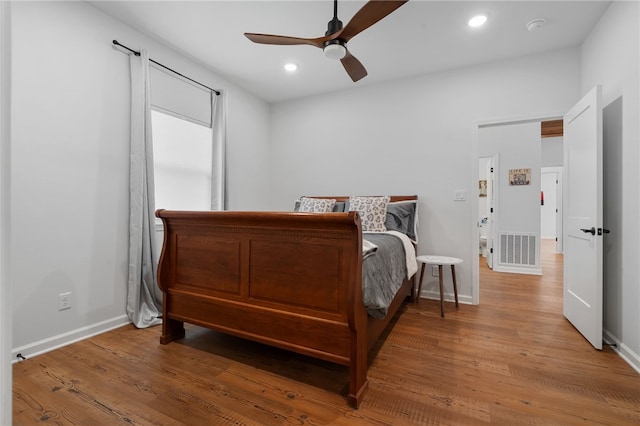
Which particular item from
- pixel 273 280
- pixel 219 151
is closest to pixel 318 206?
pixel 219 151

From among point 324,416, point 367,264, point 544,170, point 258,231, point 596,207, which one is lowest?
point 324,416

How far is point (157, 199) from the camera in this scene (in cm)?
297

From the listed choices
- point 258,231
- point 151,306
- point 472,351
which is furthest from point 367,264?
point 151,306

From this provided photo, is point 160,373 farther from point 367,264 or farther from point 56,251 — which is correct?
point 367,264

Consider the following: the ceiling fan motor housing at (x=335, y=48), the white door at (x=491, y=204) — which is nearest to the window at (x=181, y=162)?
the ceiling fan motor housing at (x=335, y=48)

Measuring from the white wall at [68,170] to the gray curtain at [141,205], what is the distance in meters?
0.08

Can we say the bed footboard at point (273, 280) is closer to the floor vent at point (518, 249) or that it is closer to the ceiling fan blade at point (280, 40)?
the ceiling fan blade at point (280, 40)

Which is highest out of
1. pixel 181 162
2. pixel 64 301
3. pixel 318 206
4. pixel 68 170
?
pixel 181 162

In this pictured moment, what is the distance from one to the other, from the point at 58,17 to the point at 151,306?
241 centimetres

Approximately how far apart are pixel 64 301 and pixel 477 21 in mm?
4051

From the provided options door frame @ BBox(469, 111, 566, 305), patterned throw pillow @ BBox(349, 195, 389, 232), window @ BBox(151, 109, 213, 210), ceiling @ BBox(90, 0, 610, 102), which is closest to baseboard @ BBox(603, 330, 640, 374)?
door frame @ BBox(469, 111, 566, 305)

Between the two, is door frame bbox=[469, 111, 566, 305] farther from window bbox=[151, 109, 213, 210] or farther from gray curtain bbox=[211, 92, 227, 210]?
window bbox=[151, 109, 213, 210]

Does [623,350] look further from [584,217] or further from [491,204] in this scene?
[491,204]

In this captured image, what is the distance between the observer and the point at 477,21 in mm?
2480
